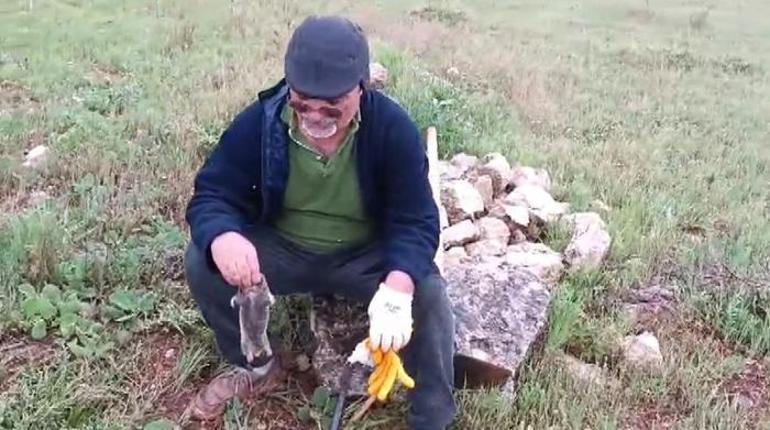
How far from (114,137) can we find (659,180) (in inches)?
132

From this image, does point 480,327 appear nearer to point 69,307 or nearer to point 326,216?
point 326,216

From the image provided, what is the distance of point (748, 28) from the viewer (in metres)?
14.5

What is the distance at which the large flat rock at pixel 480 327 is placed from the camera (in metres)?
2.85

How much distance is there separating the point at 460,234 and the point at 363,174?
1.20 meters

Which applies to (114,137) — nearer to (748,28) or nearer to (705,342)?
(705,342)

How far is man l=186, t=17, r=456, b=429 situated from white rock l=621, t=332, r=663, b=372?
76cm

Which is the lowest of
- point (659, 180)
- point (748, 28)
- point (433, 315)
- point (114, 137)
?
point (748, 28)

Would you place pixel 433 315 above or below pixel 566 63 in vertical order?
above

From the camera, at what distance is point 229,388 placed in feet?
9.04

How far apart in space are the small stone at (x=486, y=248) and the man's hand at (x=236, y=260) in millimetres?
1284

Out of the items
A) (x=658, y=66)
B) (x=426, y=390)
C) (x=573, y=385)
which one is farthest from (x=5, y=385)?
(x=658, y=66)

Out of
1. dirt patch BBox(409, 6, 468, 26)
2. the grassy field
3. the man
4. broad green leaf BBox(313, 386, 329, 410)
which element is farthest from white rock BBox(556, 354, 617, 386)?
dirt patch BBox(409, 6, 468, 26)

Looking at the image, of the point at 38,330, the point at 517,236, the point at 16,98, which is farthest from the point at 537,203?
the point at 16,98

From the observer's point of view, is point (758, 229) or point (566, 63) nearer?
point (758, 229)
